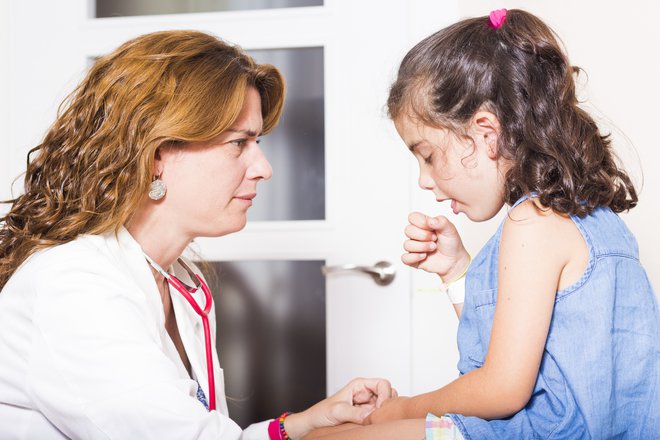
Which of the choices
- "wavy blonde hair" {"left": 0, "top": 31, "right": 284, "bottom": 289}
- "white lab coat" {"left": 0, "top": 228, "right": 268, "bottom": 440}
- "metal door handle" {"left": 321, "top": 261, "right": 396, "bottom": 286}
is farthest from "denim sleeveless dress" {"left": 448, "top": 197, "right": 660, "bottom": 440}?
"metal door handle" {"left": 321, "top": 261, "right": 396, "bottom": 286}

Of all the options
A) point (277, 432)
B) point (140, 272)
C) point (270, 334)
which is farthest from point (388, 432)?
point (270, 334)

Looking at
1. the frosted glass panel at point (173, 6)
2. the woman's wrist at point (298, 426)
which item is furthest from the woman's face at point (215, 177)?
the frosted glass panel at point (173, 6)

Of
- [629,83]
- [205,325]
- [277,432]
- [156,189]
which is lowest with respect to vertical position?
[277,432]

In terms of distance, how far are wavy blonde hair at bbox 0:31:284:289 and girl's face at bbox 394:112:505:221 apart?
354 mm

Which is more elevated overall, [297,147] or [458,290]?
[297,147]

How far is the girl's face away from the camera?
1202mm

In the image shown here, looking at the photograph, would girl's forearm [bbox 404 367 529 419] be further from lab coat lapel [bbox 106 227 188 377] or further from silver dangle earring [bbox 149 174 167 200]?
silver dangle earring [bbox 149 174 167 200]

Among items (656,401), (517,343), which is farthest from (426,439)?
(656,401)

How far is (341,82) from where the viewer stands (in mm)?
1971

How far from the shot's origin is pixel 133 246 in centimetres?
126

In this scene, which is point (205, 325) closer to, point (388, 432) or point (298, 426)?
point (298, 426)

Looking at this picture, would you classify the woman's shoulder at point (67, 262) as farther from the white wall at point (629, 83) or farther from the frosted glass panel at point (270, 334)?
the white wall at point (629, 83)

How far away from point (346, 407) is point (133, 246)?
50 cm

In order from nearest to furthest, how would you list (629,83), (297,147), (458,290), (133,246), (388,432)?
(388,432), (133,246), (458,290), (629,83), (297,147)
